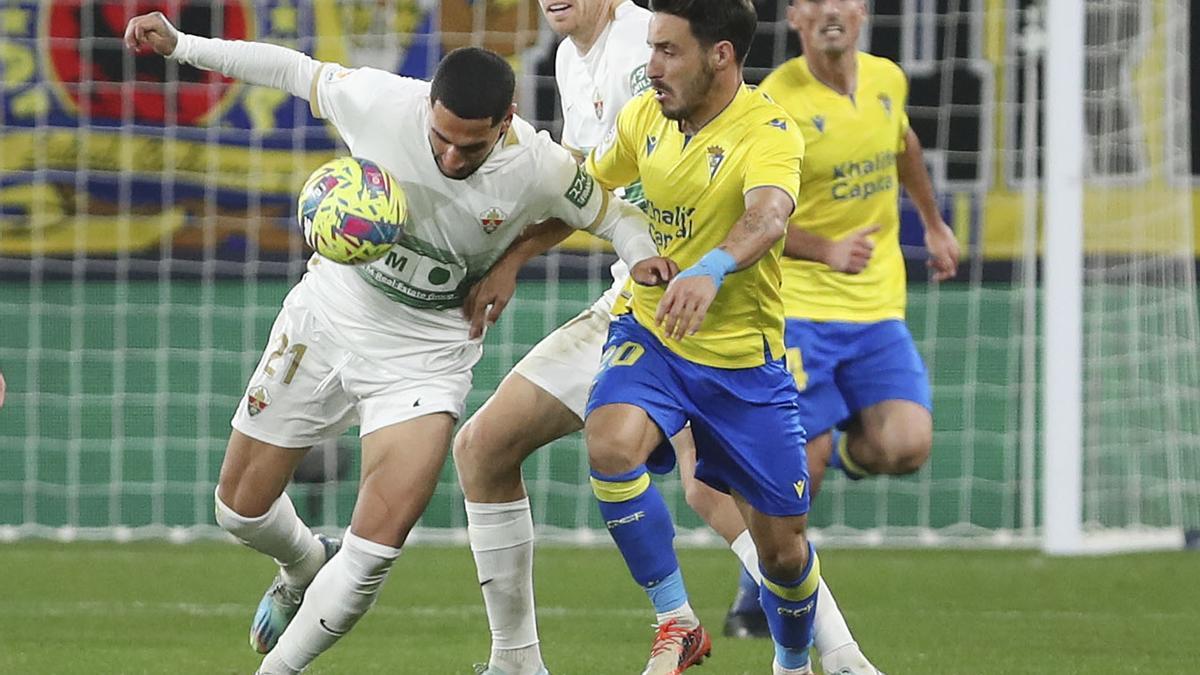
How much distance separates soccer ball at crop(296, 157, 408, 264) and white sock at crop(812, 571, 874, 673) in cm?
155

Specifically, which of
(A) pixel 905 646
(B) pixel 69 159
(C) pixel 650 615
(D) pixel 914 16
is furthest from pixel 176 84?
(A) pixel 905 646

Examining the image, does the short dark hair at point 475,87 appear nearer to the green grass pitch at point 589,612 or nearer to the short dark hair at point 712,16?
the short dark hair at point 712,16

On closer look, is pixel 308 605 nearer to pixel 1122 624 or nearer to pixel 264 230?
pixel 1122 624

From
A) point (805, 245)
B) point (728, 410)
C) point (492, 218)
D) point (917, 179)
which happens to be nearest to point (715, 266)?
point (728, 410)

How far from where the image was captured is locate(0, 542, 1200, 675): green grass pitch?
6.28m

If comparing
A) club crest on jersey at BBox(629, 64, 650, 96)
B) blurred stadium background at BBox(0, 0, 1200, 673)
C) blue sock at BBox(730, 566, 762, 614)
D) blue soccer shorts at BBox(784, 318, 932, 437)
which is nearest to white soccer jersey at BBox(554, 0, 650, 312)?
club crest on jersey at BBox(629, 64, 650, 96)

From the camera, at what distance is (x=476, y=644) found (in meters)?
6.76

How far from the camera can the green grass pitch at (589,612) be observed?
20.6ft

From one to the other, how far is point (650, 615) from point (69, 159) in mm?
5089

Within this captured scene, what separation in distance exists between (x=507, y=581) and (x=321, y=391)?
2.37ft

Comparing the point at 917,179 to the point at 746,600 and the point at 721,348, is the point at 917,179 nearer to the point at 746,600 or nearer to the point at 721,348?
the point at 746,600

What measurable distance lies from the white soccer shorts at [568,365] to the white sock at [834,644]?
0.84 meters

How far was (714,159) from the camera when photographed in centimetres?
503

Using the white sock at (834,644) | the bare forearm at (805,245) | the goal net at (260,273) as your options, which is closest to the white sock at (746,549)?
the white sock at (834,644)
